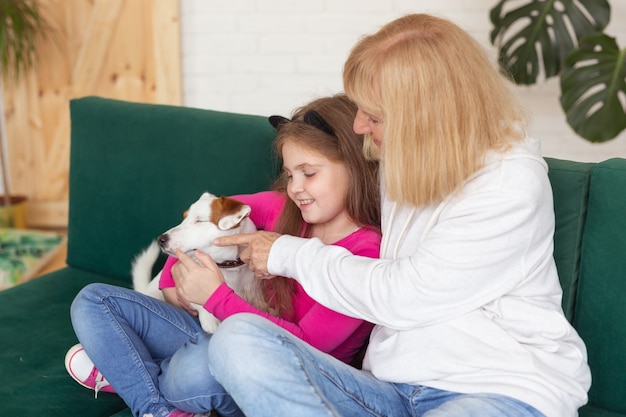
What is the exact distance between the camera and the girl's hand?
1617 mm

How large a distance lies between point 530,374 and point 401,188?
408 mm

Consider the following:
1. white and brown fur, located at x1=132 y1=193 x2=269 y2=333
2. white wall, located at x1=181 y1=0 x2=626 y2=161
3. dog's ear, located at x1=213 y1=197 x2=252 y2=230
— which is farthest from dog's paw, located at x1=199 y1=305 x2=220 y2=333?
white wall, located at x1=181 y1=0 x2=626 y2=161

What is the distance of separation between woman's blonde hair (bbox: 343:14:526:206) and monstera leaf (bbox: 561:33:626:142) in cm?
106

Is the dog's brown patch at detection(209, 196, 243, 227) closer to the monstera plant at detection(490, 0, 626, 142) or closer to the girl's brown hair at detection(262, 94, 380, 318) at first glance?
the girl's brown hair at detection(262, 94, 380, 318)

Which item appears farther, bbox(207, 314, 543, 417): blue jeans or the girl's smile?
the girl's smile

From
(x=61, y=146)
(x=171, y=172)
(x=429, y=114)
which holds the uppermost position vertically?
(x=429, y=114)

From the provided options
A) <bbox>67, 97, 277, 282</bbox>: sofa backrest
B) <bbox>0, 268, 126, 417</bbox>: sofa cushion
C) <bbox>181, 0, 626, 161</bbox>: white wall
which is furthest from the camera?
<bbox>181, 0, 626, 161</bbox>: white wall

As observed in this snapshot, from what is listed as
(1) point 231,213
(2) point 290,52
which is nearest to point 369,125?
(1) point 231,213

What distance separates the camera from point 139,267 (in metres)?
2.09

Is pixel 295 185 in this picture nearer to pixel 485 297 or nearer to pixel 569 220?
pixel 485 297

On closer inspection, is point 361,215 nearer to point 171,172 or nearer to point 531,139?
point 531,139

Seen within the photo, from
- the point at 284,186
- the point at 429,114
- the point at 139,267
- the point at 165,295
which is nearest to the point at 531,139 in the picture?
Result: the point at 429,114

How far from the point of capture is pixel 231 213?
1.71 meters

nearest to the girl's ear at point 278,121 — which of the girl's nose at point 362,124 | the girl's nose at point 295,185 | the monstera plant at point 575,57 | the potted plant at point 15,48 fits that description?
the girl's nose at point 295,185
